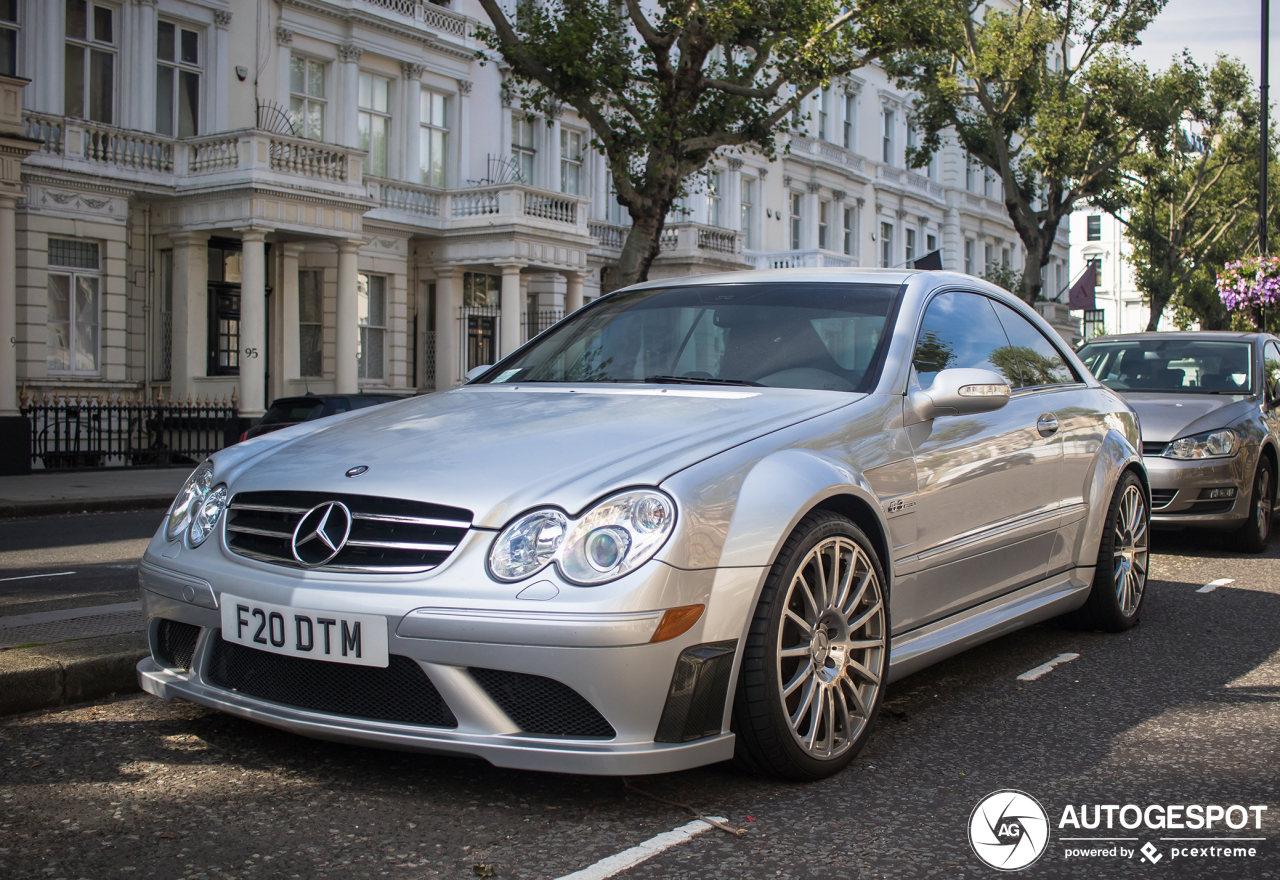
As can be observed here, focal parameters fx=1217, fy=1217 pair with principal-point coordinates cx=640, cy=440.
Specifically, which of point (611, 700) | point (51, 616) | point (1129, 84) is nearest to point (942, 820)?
point (611, 700)

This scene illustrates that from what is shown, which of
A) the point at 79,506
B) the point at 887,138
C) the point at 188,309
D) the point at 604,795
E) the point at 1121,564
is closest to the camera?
the point at 604,795

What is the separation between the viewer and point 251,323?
20.6 meters

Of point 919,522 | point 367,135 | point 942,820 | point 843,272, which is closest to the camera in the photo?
point 942,820

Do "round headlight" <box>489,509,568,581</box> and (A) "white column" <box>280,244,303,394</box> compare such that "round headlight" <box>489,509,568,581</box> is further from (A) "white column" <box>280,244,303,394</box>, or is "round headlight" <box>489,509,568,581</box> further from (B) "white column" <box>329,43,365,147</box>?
(B) "white column" <box>329,43,365,147</box>

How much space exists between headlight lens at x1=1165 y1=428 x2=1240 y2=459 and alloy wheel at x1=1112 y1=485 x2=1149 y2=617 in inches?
106

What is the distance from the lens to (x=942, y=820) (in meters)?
3.30

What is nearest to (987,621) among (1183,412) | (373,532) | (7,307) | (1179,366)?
(373,532)

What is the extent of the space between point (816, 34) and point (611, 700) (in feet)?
53.5

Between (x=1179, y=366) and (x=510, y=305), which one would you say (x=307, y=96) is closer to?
(x=510, y=305)

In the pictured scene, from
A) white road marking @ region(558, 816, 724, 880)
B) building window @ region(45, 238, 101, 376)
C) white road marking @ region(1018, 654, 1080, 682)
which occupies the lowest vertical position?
white road marking @ region(558, 816, 724, 880)

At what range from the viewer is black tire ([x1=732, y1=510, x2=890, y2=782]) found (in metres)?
3.36

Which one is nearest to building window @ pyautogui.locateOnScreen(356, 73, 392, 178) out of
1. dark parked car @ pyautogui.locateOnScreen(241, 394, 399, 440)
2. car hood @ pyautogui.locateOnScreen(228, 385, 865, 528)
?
dark parked car @ pyautogui.locateOnScreen(241, 394, 399, 440)

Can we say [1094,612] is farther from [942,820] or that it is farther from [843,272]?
[942,820]

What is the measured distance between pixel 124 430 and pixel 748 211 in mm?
21343
